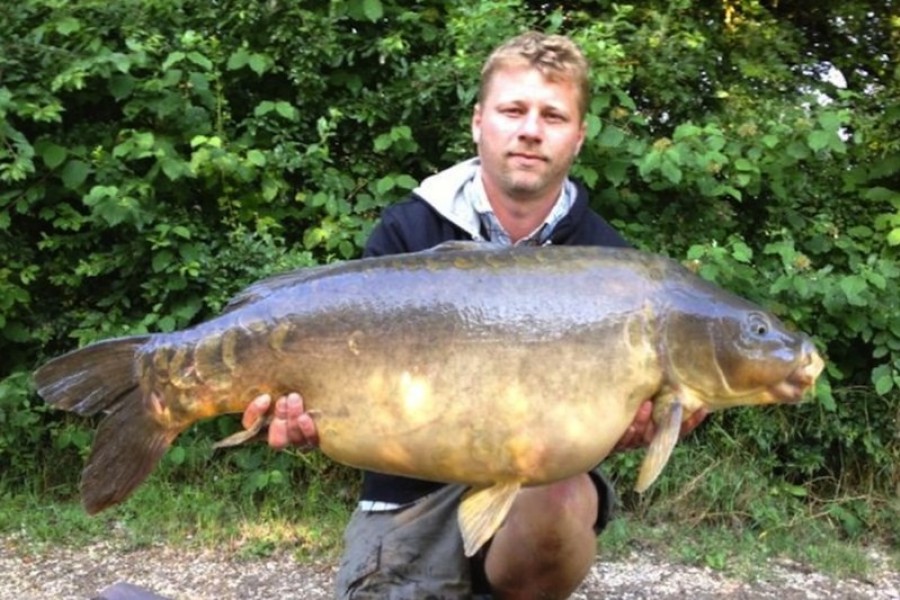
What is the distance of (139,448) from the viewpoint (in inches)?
87.0

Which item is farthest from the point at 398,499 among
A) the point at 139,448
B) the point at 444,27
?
the point at 444,27

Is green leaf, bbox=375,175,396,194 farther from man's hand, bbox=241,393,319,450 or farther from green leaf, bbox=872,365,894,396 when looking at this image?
man's hand, bbox=241,393,319,450

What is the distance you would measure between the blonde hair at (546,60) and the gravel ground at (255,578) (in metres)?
1.71

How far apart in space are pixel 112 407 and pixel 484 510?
0.76 m

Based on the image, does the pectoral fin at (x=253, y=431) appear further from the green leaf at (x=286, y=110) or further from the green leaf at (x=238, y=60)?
the green leaf at (x=238, y=60)

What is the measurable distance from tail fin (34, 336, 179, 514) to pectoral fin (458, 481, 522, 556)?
0.61 meters

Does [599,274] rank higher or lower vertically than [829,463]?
higher

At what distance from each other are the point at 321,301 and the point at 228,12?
2849 millimetres

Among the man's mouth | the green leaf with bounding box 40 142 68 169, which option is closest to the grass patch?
the green leaf with bounding box 40 142 68 169

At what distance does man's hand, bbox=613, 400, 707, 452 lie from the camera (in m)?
2.14

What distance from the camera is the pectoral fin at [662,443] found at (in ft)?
6.91

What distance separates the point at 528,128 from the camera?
2.60 meters

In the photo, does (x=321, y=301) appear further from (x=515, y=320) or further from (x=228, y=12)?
(x=228, y=12)

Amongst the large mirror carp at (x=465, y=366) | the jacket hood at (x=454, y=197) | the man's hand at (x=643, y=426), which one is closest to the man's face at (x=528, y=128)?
the jacket hood at (x=454, y=197)
